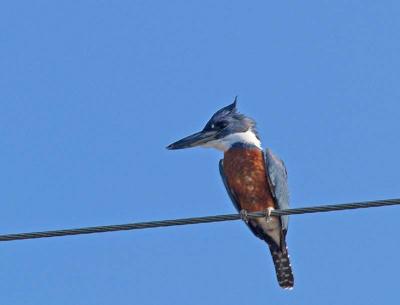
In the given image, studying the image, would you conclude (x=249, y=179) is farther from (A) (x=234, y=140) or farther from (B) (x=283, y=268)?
(B) (x=283, y=268)

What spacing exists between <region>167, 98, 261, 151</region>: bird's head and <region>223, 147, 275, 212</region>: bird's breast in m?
0.17

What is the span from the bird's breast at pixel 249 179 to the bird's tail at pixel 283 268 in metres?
0.47

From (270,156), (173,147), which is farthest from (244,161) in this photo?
(173,147)

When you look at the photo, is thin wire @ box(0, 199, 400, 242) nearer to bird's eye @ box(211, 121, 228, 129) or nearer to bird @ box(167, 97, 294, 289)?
bird @ box(167, 97, 294, 289)

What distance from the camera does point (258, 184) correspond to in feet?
25.7

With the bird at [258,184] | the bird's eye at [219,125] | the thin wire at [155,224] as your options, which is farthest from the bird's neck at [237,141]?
the thin wire at [155,224]

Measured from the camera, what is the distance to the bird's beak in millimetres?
8339

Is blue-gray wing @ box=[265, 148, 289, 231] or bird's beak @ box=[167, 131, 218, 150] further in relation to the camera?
bird's beak @ box=[167, 131, 218, 150]

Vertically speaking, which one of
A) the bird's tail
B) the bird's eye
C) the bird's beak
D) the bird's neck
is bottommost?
the bird's tail

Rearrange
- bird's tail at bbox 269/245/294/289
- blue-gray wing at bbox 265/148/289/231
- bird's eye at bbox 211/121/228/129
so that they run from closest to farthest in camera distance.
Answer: blue-gray wing at bbox 265/148/289/231
bird's tail at bbox 269/245/294/289
bird's eye at bbox 211/121/228/129

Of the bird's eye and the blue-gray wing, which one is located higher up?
the bird's eye

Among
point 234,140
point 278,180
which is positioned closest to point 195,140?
point 234,140

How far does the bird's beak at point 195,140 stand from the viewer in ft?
27.4

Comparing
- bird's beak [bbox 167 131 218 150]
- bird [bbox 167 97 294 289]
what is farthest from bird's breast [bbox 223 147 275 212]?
bird's beak [bbox 167 131 218 150]
